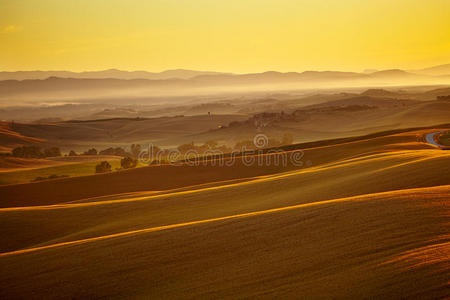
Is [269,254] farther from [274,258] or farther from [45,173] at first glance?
[45,173]

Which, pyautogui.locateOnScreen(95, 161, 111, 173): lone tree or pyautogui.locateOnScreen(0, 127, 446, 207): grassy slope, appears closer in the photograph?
pyautogui.locateOnScreen(0, 127, 446, 207): grassy slope

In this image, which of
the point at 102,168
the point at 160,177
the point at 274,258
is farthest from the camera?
the point at 102,168

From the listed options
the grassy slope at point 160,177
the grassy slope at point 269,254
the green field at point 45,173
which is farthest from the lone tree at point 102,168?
the grassy slope at point 269,254

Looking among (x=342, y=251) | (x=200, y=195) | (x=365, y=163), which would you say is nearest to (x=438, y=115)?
(x=365, y=163)

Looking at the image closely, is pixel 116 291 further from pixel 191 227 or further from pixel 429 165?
pixel 429 165

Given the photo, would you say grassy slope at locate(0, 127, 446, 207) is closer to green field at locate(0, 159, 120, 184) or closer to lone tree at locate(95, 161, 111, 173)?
green field at locate(0, 159, 120, 184)

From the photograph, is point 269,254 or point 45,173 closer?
point 269,254

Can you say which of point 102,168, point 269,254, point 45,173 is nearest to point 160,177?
point 102,168

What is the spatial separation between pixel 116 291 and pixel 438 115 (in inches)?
4763

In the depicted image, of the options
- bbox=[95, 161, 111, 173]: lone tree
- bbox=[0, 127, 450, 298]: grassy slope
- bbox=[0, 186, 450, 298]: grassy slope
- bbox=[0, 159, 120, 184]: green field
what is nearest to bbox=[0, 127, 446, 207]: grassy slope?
bbox=[0, 159, 120, 184]: green field

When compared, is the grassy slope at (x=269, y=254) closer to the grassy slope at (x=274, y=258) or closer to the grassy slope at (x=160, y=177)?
the grassy slope at (x=274, y=258)

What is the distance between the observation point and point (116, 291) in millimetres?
8430

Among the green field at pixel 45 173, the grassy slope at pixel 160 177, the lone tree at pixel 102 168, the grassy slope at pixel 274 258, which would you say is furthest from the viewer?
the lone tree at pixel 102 168

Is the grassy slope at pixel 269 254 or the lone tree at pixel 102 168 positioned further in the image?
the lone tree at pixel 102 168
